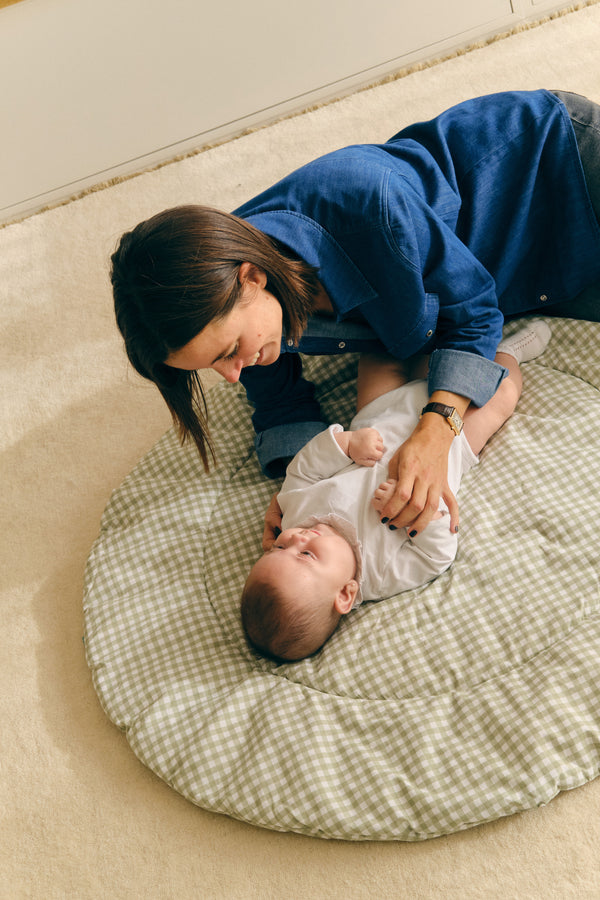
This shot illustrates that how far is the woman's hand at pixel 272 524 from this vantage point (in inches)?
57.5

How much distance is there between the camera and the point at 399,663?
1.29 metres

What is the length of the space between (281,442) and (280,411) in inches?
2.6

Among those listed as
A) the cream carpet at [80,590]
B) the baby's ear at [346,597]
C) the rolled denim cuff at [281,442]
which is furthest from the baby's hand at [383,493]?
the cream carpet at [80,590]

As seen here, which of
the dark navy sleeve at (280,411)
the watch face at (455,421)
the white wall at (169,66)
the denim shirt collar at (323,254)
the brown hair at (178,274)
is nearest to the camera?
the brown hair at (178,274)

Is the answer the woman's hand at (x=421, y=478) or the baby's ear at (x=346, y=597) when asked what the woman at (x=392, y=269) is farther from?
the baby's ear at (x=346, y=597)

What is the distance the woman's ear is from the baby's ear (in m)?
0.51

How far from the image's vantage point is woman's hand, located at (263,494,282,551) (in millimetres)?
1461

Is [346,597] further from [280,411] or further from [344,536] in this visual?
[280,411]

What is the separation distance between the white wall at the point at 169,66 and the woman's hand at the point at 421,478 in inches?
61.7

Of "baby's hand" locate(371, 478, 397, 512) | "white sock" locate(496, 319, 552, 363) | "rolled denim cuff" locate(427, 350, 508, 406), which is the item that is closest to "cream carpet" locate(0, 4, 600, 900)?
"baby's hand" locate(371, 478, 397, 512)

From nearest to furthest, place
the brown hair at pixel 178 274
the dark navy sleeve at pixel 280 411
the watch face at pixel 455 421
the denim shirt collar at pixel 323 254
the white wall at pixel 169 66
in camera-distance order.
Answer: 1. the brown hair at pixel 178 274
2. the denim shirt collar at pixel 323 254
3. the watch face at pixel 455 421
4. the dark navy sleeve at pixel 280 411
5. the white wall at pixel 169 66

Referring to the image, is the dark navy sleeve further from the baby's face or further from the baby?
the baby's face

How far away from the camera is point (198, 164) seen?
2.52 m

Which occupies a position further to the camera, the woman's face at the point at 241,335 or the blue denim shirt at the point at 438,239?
the blue denim shirt at the point at 438,239
